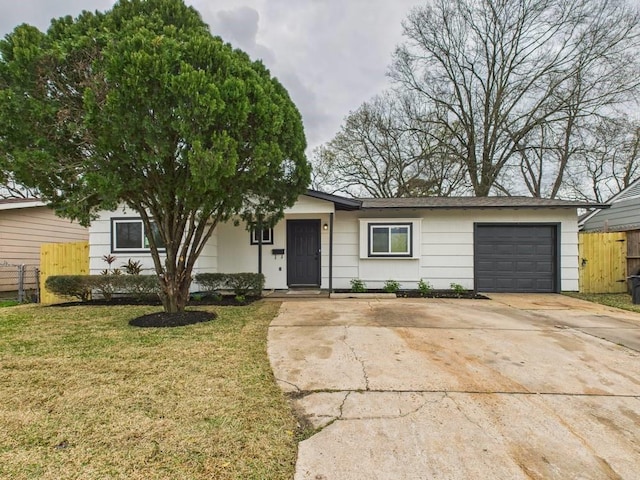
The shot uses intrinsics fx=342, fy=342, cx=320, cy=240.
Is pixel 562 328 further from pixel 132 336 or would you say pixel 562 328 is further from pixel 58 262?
pixel 58 262

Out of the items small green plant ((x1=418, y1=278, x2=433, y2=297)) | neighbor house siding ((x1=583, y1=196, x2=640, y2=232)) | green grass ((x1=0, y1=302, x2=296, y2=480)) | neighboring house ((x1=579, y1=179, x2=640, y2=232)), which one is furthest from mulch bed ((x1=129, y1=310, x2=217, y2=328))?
neighbor house siding ((x1=583, y1=196, x2=640, y2=232))

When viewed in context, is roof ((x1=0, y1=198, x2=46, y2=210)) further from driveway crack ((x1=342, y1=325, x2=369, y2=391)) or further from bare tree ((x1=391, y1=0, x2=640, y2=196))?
bare tree ((x1=391, y1=0, x2=640, y2=196))

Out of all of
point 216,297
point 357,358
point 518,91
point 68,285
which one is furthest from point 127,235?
point 518,91

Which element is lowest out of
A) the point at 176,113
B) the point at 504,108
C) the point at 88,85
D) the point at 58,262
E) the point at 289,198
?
the point at 58,262

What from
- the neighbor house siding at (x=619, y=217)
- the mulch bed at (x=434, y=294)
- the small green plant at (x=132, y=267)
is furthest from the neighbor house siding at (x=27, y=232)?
the neighbor house siding at (x=619, y=217)

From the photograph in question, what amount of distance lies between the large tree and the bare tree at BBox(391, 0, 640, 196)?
14613mm

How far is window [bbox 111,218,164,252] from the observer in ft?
29.1

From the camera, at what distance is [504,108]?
16.3 m

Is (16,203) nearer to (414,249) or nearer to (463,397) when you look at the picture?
(414,249)

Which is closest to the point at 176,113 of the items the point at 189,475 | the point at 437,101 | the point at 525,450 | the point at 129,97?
the point at 129,97

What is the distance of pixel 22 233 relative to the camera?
10922mm

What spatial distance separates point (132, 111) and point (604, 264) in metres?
11.8

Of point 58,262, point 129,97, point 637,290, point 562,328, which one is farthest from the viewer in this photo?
point 58,262

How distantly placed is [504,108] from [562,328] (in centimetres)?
1445
